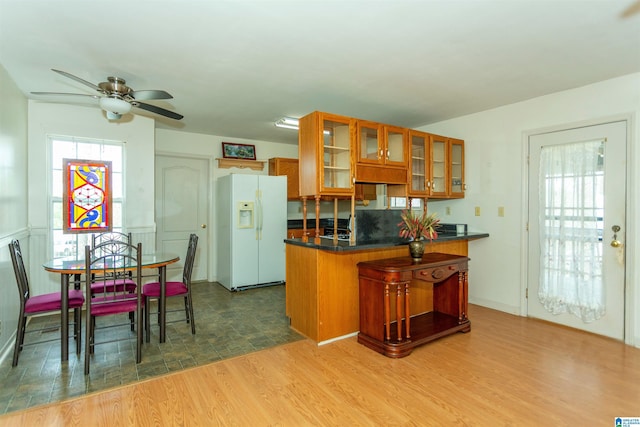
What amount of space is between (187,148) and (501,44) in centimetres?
456

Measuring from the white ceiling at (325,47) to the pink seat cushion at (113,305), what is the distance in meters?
1.94

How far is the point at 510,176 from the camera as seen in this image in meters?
3.94

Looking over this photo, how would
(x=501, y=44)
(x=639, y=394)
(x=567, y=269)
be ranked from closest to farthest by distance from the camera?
(x=639, y=394)
(x=501, y=44)
(x=567, y=269)

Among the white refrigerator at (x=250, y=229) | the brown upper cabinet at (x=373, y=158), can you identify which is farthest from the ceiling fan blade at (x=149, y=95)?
the white refrigerator at (x=250, y=229)

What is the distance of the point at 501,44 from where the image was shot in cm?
245

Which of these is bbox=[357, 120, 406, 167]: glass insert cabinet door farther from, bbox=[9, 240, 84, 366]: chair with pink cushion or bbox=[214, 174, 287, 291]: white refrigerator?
bbox=[9, 240, 84, 366]: chair with pink cushion

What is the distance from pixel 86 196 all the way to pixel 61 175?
349 mm

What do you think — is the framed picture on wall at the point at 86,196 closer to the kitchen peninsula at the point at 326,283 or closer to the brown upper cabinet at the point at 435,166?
the kitchen peninsula at the point at 326,283

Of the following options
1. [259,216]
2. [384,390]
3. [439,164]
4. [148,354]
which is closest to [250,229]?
[259,216]

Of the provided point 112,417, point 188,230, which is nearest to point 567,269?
point 112,417

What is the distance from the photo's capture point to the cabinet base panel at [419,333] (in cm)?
282

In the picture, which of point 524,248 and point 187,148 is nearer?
point 524,248

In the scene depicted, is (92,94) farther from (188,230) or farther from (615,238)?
(615,238)

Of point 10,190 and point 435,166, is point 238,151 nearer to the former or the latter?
point 10,190
